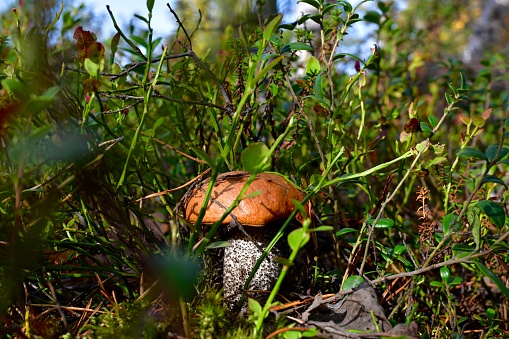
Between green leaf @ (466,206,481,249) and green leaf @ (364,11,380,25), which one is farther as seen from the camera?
green leaf @ (364,11,380,25)

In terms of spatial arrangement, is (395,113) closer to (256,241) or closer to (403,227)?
(403,227)

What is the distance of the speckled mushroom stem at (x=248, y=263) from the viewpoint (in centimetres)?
98

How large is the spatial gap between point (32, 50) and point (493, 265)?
41.5 inches

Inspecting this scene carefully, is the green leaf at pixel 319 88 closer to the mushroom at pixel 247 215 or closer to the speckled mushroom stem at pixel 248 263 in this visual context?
the mushroom at pixel 247 215

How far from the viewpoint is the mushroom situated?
0.87 m

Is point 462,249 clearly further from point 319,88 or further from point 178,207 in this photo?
point 178,207

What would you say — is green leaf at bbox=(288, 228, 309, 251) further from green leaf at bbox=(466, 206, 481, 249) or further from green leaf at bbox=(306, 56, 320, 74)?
green leaf at bbox=(306, 56, 320, 74)

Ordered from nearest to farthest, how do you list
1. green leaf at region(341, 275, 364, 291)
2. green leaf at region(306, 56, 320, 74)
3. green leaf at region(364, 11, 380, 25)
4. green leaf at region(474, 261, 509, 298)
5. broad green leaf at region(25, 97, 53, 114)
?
1. broad green leaf at region(25, 97, 53, 114)
2. green leaf at region(474, 261, 509, 298)
3. green leaf at region(341, 275, 364, 291)
4. green leaf at region(306, 56, 320, 74)
5. green leaf at region(364, 11, 380, 25)

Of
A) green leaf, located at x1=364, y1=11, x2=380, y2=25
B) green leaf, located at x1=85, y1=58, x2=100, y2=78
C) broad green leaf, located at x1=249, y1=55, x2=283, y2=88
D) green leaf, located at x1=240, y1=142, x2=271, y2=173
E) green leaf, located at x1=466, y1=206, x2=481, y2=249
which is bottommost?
green leaf, located at x1=466, y1=206, x2=481, y2=249

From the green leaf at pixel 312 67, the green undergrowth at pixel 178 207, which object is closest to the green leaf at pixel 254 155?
the green undergrowth at pixel 178 207

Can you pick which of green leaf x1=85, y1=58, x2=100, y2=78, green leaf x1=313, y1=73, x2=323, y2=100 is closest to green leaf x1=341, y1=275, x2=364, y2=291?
green leaf x1=313, y1=73, x2=323, y2=100

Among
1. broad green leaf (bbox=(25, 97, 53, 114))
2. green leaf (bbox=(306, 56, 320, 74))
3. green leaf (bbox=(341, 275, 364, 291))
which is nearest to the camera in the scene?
broad green leaf (bbox=(25, 97, 53, 114))

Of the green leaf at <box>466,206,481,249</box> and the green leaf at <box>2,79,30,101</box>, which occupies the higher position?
the green leaf at <box>2,79,30,101</box>

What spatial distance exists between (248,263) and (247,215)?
152 millimetres
